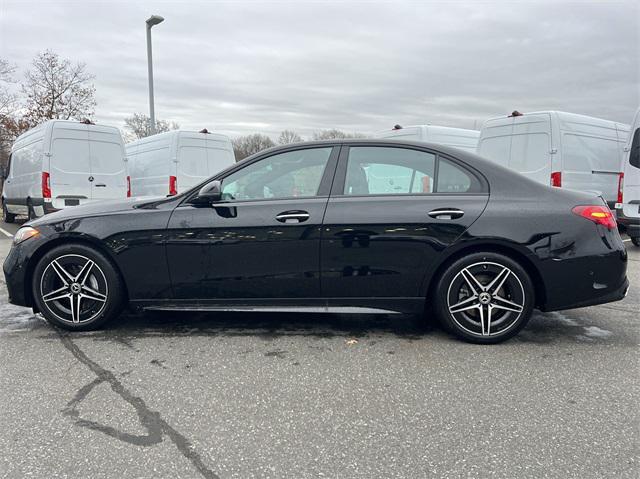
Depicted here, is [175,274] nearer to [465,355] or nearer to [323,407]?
[323,407]

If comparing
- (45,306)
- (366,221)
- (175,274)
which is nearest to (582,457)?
(366,221)

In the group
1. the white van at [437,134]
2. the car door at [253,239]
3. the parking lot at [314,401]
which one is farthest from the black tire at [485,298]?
the white van at [437,134]

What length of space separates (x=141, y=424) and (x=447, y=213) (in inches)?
96.1

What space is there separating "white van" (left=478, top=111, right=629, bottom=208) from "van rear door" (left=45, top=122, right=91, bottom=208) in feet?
26.9

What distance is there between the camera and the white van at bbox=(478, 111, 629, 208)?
8.53m

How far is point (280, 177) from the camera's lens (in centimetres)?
381

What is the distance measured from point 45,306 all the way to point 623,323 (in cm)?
482

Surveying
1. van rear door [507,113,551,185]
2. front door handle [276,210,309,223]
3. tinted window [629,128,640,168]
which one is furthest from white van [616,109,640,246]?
front door handle [276,210,309,223]

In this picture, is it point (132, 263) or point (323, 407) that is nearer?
point (323, 407)

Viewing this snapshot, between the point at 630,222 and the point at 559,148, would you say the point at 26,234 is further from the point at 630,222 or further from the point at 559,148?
the point at 630,222

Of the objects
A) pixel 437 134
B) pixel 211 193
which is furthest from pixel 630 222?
pixel 211 193

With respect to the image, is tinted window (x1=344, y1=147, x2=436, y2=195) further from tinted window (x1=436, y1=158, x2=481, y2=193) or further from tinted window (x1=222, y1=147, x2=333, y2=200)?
tinted window (x1=222, y1=147, x2=333, y2=200)

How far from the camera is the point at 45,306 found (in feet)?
12.7

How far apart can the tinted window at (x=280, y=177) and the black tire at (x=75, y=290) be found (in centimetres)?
118
